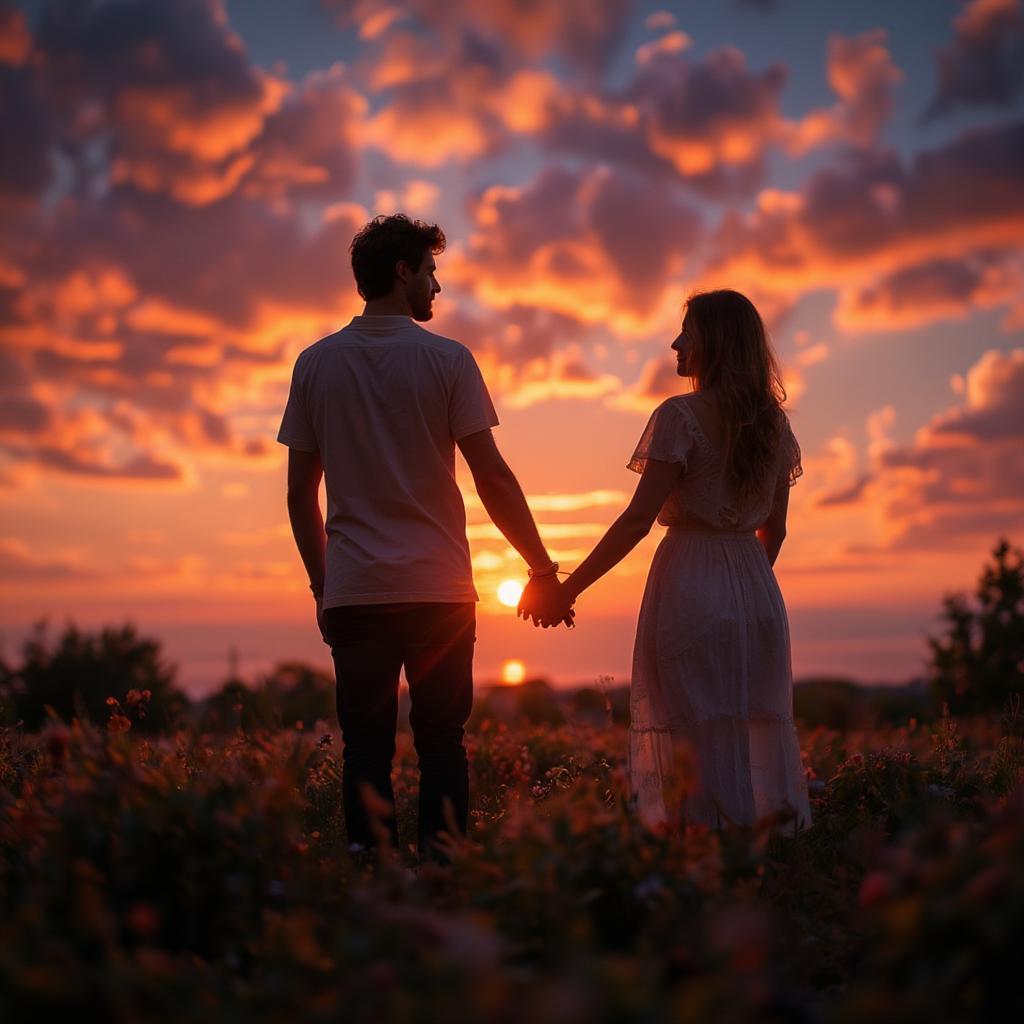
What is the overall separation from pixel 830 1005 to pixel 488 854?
3.70 ft

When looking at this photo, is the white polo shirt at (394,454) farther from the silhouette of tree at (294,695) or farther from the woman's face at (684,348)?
the silhouette of tree at (294,695)

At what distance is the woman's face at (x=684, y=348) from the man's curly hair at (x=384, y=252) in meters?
1.36

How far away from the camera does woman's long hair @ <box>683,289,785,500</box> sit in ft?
16.7

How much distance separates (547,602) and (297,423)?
1670mm

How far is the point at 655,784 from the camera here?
5223 millimetres

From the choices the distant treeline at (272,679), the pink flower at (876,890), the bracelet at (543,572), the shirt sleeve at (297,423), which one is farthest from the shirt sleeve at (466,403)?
the distant treeline at (272,679)

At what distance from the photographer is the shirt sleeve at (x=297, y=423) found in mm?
5098

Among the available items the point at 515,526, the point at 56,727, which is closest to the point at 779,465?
the point at 515,526

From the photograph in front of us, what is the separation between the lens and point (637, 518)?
5191 millimetres

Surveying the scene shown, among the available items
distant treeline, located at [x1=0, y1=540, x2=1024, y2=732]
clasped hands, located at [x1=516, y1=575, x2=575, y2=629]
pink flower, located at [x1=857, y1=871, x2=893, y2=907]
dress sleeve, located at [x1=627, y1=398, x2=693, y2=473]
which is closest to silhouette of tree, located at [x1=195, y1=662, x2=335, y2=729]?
distant treeline, located at [x1=0, y1=540, x2=1024, y2=732]

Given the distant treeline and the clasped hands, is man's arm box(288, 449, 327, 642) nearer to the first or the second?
the clasped hands

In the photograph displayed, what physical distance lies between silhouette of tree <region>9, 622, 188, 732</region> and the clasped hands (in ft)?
29.0

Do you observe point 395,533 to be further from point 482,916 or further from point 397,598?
point 482,916

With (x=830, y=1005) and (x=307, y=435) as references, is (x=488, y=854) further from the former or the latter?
(x=307, y=435)
